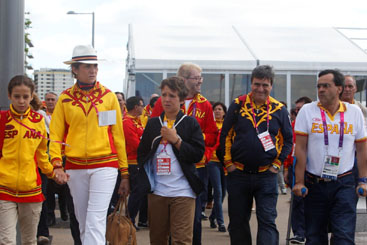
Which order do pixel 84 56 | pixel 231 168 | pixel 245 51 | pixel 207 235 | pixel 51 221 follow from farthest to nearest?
pixel 245 51 < pixel 51 221 < pixel 207 235 < pixel 231 168 < pixel 84 56

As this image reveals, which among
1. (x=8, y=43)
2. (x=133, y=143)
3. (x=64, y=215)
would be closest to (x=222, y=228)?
(x=133, y=143)

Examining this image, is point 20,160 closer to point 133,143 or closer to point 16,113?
point 16,113

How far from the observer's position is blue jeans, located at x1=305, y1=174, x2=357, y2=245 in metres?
5.78

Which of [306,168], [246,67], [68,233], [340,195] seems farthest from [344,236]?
[246,67]

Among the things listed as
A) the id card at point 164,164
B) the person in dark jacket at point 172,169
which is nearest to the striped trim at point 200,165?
the person in dark jacket at point 172,169

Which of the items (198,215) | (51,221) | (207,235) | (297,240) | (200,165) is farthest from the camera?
(51,221)

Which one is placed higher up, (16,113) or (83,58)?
(83,58)

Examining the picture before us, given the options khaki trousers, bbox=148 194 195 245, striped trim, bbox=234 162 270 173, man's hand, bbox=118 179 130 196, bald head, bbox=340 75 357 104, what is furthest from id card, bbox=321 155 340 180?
man's hand, bbox=118 179 130 196

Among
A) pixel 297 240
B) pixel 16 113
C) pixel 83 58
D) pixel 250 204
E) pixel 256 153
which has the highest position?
pixel 83 58

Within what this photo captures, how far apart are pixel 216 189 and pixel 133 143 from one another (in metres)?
1.44

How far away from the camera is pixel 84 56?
5.88 m

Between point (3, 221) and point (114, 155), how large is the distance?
1.17 metres

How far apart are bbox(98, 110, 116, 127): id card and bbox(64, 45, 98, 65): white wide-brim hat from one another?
0.52 metres

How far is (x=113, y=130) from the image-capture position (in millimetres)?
5812
